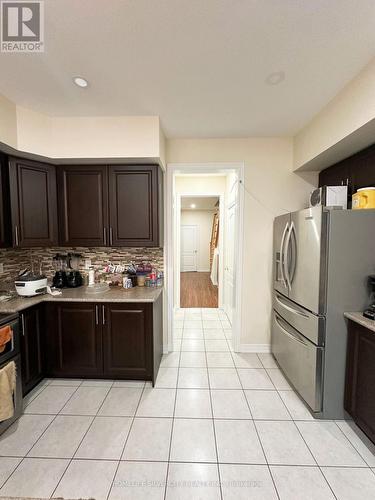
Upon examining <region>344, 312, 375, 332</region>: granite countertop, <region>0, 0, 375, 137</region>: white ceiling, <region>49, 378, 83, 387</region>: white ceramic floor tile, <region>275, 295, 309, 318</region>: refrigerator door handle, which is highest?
<region>0, 0, 375, 137</region>: white ceiling

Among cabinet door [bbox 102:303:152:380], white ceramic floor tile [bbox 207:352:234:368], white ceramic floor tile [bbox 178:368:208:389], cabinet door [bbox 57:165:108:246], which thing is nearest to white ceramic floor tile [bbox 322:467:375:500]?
white ceramic floor tile [bbox 178:368:208:389]

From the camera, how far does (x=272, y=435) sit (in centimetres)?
176

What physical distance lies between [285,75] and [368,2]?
0.58m

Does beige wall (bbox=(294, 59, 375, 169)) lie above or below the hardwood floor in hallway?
above

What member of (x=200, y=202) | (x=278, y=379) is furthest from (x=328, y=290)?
(x=200, y=202)

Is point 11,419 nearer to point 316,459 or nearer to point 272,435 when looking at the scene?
point 272,435

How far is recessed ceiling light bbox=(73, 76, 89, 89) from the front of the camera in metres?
1.73

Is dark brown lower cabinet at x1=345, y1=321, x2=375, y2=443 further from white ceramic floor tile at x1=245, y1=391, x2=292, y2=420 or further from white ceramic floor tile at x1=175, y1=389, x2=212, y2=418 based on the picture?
white ceramic floor tile at x1=175, y1=389, x2=212, y2=418

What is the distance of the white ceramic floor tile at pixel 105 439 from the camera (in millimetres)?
1591

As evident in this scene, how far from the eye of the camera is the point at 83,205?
2.52 metres

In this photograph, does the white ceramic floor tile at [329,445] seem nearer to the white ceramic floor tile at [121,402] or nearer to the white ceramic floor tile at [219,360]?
the white ceramic floor tile at [219,360]

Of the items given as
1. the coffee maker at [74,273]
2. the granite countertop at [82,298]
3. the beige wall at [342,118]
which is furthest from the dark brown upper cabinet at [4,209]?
the beige wall at [342,118]

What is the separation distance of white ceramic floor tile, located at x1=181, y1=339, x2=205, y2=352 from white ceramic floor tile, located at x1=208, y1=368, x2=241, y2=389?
1.68ft

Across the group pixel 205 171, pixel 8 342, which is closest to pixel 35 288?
pixel 8 342
